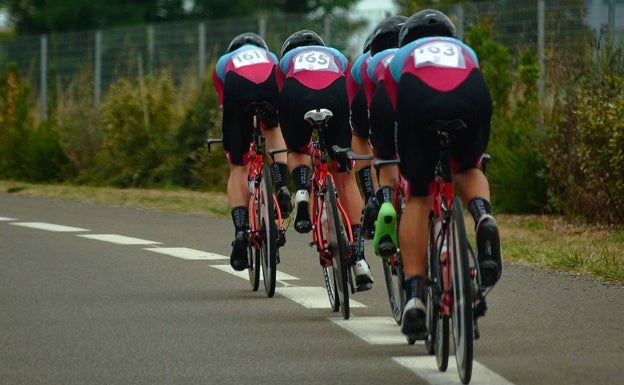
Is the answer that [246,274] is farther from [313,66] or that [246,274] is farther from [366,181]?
[313,66]

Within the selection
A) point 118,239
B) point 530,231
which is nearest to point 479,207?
point 118,239

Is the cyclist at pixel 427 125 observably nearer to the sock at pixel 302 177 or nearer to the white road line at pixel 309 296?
the white road line at pixel 309 296

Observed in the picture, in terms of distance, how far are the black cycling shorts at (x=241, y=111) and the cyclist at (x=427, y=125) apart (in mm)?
3325

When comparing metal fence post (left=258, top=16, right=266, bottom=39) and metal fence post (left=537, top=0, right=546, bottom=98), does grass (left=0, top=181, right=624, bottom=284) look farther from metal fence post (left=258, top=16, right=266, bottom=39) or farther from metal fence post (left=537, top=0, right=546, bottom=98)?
metal fence post (left=258, top=16, right=266, bottom=39)

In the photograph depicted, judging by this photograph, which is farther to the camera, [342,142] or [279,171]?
[279,171]

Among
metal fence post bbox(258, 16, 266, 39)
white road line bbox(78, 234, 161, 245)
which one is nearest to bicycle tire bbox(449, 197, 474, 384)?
white road line bbox(78, 234, 161, 245)

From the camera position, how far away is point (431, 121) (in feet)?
24.8

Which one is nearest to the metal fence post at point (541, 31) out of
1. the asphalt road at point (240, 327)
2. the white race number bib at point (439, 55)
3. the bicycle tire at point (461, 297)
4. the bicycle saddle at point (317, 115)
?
the asphalt road at point (240, 327)

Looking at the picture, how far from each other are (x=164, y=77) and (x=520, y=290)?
14666mm

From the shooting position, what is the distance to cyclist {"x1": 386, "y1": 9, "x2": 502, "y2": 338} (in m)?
7.57

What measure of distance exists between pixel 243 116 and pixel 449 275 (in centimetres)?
416

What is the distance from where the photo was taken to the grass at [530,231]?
12867 mm

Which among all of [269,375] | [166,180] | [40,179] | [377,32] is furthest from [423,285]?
[40,179]

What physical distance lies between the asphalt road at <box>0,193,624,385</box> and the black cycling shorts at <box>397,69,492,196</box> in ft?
3.06
